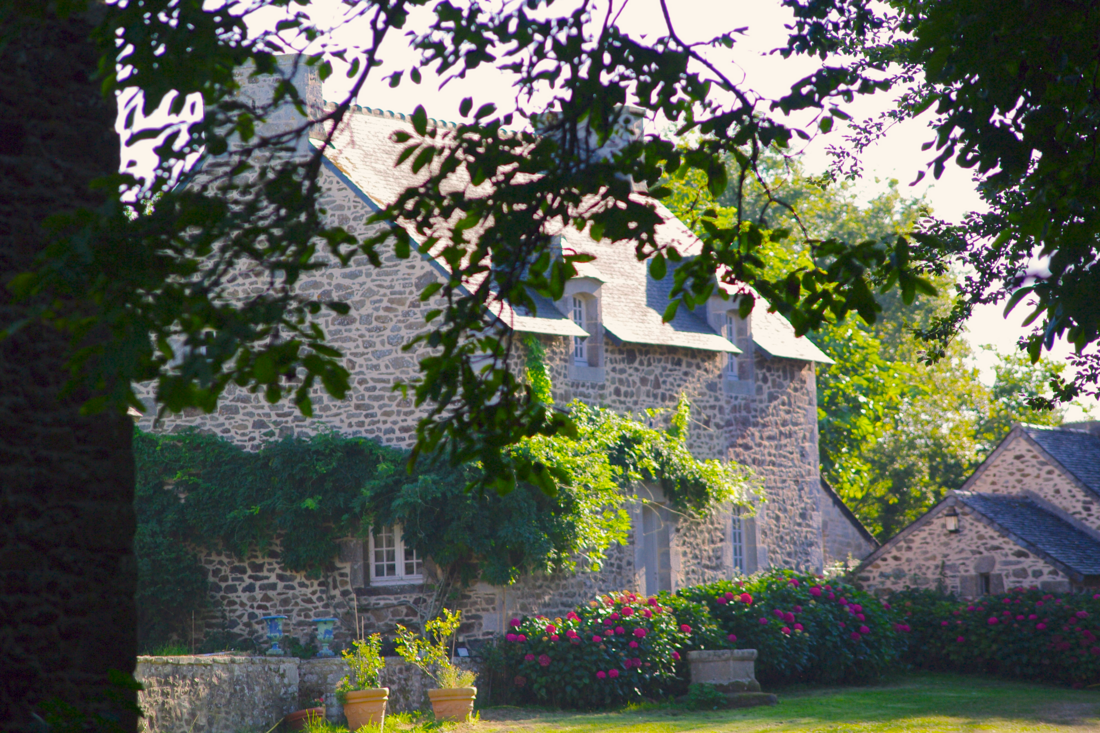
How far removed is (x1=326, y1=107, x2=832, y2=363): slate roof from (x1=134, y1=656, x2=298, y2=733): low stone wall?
607cm

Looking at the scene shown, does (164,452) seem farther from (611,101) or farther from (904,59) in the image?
(611,101)

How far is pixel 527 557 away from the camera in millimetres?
15477

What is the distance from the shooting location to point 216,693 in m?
11.7

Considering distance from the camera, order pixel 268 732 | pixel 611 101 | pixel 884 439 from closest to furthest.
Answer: pixel 611 101 → pixel 268 732 → pixel 884 439

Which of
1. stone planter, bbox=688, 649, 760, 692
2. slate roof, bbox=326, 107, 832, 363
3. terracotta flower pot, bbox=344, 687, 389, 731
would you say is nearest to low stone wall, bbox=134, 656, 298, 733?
terracotta flower pot, bbox=344, 687, 389, 731

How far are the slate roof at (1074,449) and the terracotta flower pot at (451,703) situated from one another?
1363 cm

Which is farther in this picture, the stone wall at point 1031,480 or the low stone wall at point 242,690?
the stone wall at point 1031,480

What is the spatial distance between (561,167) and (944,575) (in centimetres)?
1703

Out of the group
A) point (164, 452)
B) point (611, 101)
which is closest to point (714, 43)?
point (611, 101)

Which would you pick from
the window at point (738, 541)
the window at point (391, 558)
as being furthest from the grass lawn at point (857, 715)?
the window at point (738, 541)

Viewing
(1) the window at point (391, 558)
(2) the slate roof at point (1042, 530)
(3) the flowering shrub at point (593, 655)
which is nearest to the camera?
(3) the flowering shrub at point (593, 655)

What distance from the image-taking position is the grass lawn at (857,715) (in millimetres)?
12234

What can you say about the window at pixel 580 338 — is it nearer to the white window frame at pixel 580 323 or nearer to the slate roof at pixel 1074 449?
the white window frame at pixel 580 323

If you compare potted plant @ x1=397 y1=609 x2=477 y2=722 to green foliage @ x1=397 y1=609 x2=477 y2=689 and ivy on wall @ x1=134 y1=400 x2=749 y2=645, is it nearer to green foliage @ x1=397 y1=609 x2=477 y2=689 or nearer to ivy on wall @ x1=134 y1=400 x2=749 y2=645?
green foliage @ x1=397 y1=609 x2=477 y2=689
